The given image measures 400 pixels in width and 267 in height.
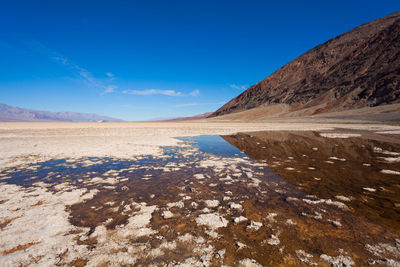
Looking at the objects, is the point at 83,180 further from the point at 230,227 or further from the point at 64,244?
the point at 230,227

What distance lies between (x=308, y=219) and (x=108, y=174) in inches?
195

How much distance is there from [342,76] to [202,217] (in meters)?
A: 93.5

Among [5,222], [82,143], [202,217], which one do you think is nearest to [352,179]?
[202,217]

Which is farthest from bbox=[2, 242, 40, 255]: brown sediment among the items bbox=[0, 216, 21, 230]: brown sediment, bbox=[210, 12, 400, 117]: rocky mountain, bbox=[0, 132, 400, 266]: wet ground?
bbox=[210, 12, 400, 117]: rocky mountain

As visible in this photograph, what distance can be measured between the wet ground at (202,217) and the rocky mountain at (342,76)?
2807 inches

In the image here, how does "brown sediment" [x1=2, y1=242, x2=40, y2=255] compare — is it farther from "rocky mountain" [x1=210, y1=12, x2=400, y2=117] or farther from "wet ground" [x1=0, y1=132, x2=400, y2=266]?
"rocky mountain" [x1=210, y1=12, x2=400, y2=117]

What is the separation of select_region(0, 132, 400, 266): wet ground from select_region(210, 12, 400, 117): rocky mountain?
71308mm

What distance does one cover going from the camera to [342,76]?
73.9m

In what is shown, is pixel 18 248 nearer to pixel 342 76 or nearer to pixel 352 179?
pixel 352 179

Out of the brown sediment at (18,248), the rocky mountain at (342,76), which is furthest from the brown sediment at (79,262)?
the rocky mountain at (342,76)

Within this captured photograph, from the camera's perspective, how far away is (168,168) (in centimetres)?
602

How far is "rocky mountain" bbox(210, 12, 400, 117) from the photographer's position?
197ft

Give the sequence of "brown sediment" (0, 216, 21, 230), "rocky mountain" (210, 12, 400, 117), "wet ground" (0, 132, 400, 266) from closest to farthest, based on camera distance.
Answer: "wet ground" (0, 132, 400, 266) < "brown sediment" (0, 216, 21, 230) < "rocky mountain" (210, 12, 400, 117)

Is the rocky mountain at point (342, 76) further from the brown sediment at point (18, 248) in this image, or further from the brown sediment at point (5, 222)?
the brown sediment at point (5, 222)
